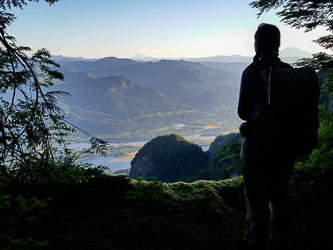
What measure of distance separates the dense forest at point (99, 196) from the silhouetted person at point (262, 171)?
76 centimetres

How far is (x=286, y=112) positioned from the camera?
257 centimetres

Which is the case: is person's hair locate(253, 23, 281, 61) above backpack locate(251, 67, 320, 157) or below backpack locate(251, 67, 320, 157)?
above

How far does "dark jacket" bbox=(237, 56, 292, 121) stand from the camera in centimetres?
266

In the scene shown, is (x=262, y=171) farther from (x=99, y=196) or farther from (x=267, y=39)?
(x=99, y=196)

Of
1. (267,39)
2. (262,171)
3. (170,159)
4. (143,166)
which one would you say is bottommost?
(143,166)

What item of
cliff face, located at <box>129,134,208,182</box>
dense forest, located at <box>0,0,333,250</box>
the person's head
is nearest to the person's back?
the person's head

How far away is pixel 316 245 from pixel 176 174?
247 ft

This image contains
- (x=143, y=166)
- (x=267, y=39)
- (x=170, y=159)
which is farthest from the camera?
(x=143, y=166)

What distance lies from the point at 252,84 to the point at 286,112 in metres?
0.47

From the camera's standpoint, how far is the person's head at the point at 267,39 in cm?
270

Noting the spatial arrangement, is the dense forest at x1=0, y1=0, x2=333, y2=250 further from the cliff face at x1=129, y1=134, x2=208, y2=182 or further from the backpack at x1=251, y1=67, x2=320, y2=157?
the cliff face at x1=129, y1=134, x2=208, y2=182

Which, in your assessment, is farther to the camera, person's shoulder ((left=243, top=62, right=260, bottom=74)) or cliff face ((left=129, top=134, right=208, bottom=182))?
cliff face ((left=129, top=134, right=208, bottom=182))

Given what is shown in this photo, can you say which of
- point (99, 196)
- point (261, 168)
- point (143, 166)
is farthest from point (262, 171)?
point (143, 166)

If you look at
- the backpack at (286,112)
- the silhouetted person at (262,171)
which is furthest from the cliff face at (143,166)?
the backpack at (286,112)
